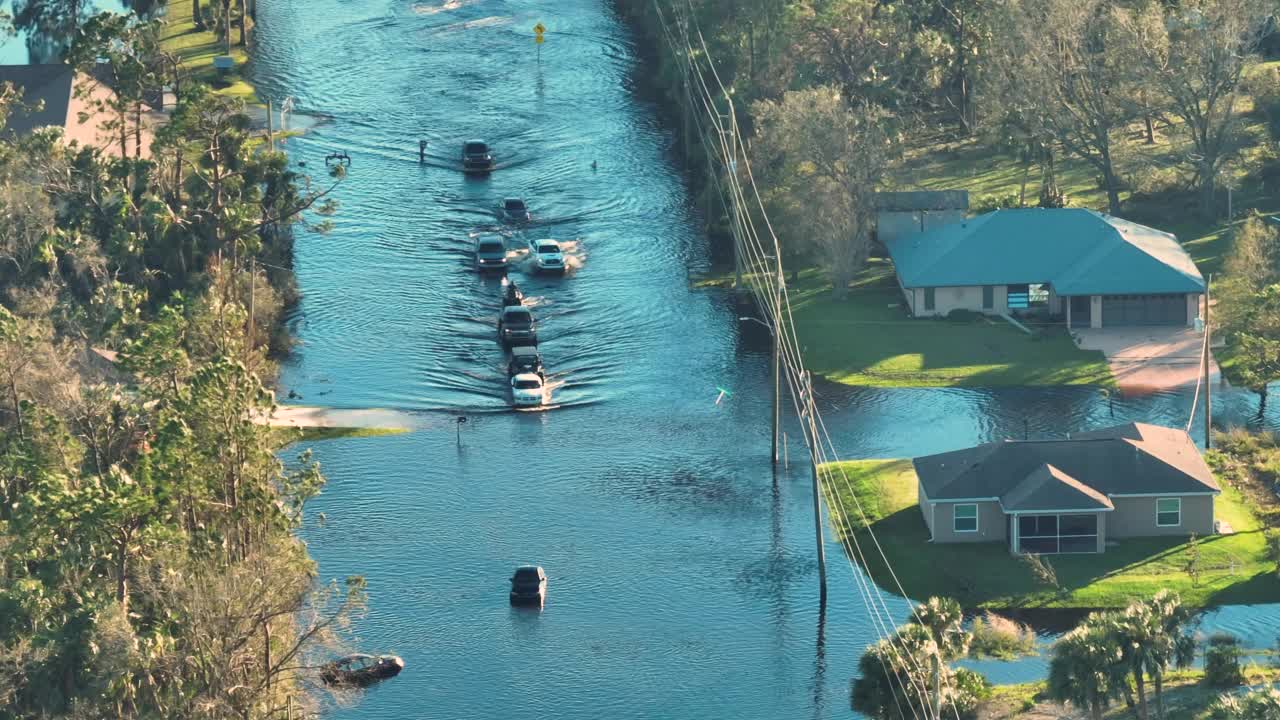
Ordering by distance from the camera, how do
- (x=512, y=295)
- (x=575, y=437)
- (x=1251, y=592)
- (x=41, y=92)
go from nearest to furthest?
(x=1251, y=592) < (x=575, y=437) < (x=512, y=295) < (x=41, y=92)

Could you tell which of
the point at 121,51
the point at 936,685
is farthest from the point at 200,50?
the point at 936,685

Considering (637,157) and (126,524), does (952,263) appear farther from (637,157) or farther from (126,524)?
(126,524)

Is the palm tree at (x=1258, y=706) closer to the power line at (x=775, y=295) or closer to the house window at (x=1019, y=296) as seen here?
the power line at (x=775, y=295)

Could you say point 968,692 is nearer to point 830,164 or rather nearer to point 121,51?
point 830,164

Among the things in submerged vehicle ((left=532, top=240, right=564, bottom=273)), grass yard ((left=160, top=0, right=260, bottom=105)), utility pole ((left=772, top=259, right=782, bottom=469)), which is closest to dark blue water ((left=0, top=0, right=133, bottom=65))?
grass yard ((left=160, top=0, right=260, bottom=105))

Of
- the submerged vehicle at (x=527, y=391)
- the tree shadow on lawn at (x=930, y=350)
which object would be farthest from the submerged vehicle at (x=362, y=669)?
the tree shadow on lawn at (x=930, y=350)

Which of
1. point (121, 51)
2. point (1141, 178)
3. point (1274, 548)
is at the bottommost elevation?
point (1274, 548)

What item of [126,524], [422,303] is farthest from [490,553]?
[422,303]

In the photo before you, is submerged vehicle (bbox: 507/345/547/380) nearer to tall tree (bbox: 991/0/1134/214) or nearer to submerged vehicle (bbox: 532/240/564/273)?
submerged vehicle (bbox: 532/240/564/273)
